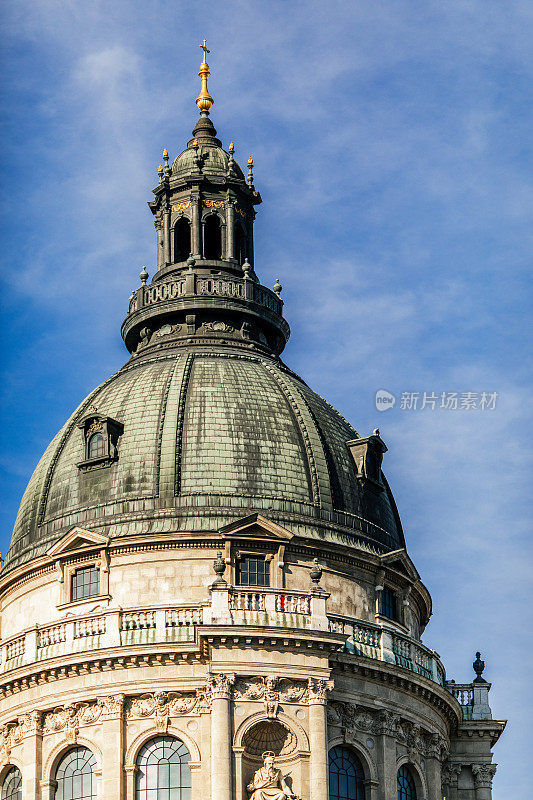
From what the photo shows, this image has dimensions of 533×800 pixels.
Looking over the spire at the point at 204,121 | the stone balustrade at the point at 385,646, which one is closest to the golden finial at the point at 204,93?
the spire at the point at 204,121

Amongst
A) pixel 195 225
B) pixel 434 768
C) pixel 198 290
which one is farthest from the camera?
pixel 195 225

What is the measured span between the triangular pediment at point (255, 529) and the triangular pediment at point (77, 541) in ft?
13.9

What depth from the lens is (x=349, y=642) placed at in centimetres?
6619

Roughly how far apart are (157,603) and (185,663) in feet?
11.7

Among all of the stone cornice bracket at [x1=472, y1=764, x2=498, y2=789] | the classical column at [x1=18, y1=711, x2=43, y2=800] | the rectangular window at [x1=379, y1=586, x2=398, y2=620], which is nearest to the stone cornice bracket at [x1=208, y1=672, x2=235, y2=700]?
the classical column at [x1=18, y1=711, x2=43, y2=800]

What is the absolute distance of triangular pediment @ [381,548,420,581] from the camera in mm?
71306

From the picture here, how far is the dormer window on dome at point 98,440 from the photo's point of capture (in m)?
71.2

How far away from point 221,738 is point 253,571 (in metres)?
7.72

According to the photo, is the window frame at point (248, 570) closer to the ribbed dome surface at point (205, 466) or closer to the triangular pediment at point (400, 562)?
the ribbed dome surface at point (205, 466)

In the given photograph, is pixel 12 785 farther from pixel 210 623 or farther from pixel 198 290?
pixel 198 290

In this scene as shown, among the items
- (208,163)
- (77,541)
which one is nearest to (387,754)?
(77,541)

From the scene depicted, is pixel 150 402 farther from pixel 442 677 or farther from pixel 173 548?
pixel 442 677

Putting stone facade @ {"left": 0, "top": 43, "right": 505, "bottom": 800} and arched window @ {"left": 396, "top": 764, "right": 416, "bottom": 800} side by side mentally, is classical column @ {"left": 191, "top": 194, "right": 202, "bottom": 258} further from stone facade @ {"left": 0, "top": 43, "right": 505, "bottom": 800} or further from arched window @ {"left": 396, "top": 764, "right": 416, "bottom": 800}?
arched window @ {"left": 396, "top": 764, "right": 416, "bottom": 800}

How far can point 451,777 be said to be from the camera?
7225cm
